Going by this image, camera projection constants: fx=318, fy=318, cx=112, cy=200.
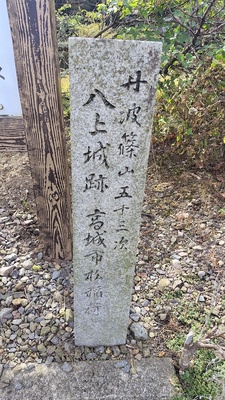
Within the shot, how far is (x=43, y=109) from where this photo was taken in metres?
1.62

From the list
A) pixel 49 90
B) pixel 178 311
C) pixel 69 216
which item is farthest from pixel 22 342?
pixel 49 90

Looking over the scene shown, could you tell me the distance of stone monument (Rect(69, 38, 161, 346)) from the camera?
940mm

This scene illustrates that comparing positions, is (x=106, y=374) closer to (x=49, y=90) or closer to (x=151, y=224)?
(x=151, y=224)

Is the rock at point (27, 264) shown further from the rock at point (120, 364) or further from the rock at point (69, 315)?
the rock at point (120, 364)

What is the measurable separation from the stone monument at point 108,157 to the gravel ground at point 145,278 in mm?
325

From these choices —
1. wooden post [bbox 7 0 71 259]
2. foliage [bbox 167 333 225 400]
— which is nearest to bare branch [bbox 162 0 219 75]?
wooden post [bbox 7 0 71 259]

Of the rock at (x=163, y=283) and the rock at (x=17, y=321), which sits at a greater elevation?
the rock at (x=163, y=283)

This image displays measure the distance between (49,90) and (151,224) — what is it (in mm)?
1325

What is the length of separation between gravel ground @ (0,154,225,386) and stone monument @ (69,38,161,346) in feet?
1.07

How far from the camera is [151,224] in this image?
249cm

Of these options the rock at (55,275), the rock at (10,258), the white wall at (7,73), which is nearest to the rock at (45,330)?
the rock at (55,275)

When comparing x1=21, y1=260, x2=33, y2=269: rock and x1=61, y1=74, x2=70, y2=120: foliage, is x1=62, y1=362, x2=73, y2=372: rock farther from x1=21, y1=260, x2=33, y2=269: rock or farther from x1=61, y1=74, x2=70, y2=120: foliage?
x1=61, y1=74, x2=70, y2=120: foliage

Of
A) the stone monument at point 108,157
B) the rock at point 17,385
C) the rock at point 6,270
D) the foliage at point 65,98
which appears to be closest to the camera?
the stone monument at point 108,157

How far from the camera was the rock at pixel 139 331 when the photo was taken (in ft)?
5.66
